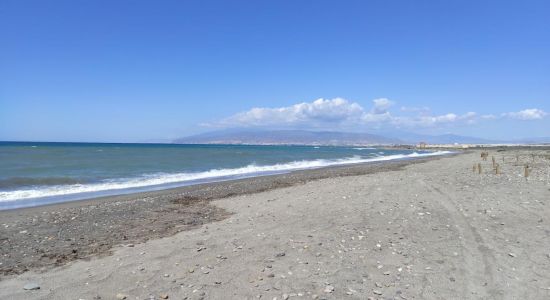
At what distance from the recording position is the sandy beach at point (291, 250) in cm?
518

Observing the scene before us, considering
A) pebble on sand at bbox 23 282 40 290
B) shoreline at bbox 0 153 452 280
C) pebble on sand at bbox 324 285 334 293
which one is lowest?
shoreline at bbox 0 153 452 280

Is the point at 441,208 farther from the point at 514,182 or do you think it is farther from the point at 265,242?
the point at 514,182

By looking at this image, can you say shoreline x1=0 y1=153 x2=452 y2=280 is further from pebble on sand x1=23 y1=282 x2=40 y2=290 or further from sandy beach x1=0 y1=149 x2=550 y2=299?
pebble on sand x1=23 y1=282 x2=40 y2=290

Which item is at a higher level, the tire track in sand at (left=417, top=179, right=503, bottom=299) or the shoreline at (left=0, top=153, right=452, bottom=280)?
the tire track in sand at (left=417, top=179, right=503, bottom=299)

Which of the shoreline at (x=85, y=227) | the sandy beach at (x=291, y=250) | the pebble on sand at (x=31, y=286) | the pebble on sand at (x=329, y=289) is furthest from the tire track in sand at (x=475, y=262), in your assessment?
the pebble on sand at (x=31, y=286)

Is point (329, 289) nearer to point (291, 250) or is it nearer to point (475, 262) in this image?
point (291, 250)

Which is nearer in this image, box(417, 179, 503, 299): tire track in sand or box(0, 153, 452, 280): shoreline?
box(417, 179, 503, 299): tire track in sand

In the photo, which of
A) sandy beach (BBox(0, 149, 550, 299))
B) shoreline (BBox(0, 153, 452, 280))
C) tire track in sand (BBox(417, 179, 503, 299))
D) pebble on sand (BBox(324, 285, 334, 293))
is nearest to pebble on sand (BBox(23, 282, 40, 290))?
sandy beach (BBox(0, 149, 550, 299))

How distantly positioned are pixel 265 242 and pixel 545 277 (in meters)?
4.38

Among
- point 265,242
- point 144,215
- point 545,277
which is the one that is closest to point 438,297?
point 545,277

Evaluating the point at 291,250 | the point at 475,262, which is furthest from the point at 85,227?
the point at 475,262

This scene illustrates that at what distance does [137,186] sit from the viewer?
65.9ft

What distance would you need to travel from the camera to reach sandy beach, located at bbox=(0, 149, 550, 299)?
5180 millimetres

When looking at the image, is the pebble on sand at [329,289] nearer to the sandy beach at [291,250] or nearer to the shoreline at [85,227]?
the sandy beach at [291,250]
